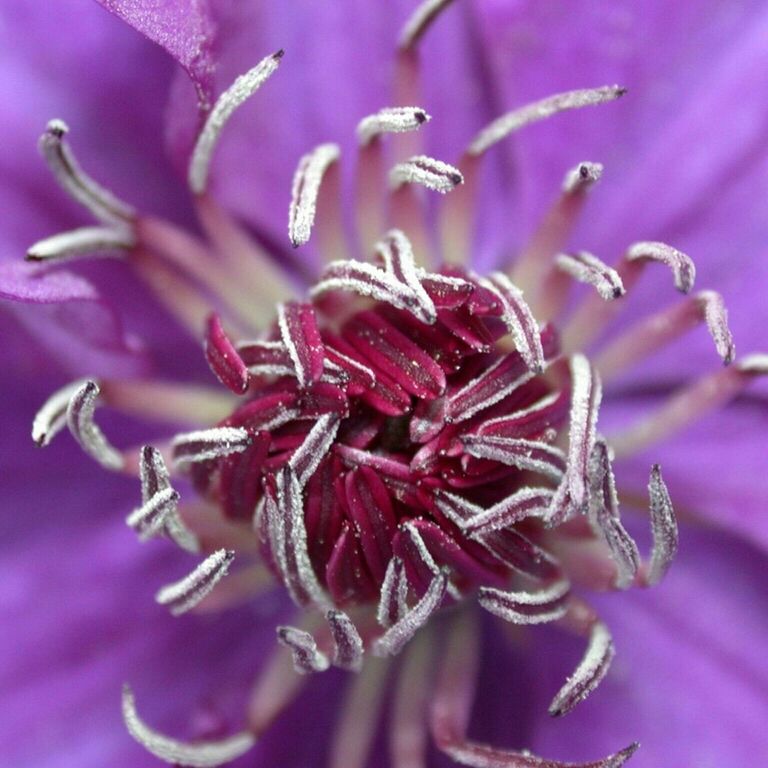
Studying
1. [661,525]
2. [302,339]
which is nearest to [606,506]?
[661,525]

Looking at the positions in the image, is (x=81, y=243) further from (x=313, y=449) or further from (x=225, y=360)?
(x=313, y=449)

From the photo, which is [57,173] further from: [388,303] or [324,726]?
[324,726]

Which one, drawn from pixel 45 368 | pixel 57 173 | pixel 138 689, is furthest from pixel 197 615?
pixel 57 173

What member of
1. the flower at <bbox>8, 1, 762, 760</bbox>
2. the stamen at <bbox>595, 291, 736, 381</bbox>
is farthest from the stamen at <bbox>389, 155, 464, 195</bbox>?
the stamen at <bbox>595, 291, 736, 381</bbox>

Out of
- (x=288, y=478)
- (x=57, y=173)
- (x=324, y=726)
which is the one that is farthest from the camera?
(x=324, y=726)

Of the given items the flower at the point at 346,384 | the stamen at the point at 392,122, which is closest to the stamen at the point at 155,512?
the flower at the point at 346,384

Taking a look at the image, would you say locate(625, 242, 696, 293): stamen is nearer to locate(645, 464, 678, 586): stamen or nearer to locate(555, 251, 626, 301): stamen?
locate(555, 251, 626, 301): stamen
